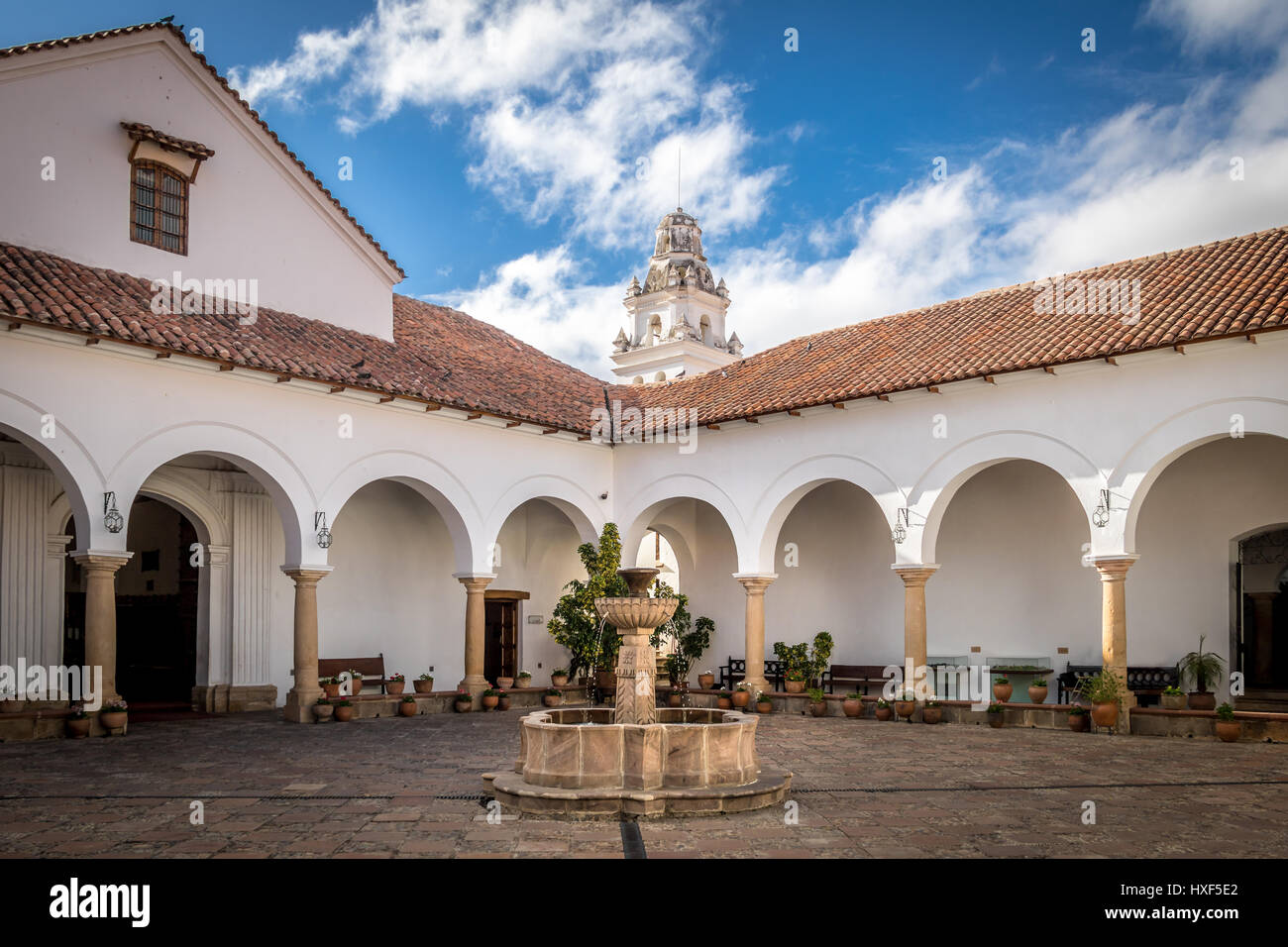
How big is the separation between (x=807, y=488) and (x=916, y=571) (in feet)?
8.05

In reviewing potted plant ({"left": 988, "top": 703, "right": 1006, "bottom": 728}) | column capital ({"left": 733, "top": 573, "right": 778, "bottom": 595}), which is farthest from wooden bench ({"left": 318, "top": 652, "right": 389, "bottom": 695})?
potted plant ({"left": 988, "top": 703, "right": 1006, "bottom": 728})

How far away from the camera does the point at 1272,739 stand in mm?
12430

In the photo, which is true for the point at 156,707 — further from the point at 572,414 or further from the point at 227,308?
the point at 572,414

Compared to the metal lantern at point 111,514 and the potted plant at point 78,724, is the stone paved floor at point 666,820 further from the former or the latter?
the metal lantern at point 111,514

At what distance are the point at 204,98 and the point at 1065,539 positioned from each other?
579 inches

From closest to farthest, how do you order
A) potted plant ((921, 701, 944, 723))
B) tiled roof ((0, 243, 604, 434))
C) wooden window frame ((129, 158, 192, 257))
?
tiled roof ((0, 243, 604, 434)) < wooden window frame ((129, 158, 192, 257)) < potted plant ((921, 701, 944, 723))

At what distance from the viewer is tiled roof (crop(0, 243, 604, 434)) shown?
12789mm

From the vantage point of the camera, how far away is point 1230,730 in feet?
41.2

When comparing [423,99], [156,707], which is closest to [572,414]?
[423,99]

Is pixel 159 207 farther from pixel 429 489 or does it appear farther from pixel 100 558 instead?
pixel 429 489

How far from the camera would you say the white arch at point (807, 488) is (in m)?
16.2

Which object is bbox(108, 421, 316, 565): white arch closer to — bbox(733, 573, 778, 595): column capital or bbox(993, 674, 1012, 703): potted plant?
bbox(733, 573, 778, 595): column capital

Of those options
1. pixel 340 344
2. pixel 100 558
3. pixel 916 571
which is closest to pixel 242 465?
pixel 100 558

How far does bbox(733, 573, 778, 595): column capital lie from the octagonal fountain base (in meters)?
9.16
